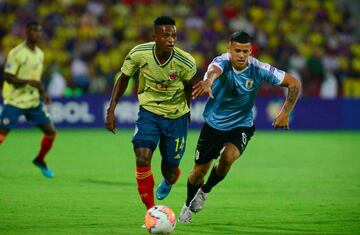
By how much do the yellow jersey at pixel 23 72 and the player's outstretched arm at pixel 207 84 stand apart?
5711mm

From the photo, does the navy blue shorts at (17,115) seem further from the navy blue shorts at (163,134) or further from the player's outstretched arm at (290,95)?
the player's outstretched arm at (290,95)

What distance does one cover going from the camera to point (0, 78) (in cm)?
2506

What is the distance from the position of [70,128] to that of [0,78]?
2.67 metres

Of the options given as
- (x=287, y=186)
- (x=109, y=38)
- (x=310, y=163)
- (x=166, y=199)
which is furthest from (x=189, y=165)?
(x=109, y=38)

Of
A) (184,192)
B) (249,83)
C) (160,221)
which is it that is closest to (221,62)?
(249,83)

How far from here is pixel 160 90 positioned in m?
9.40

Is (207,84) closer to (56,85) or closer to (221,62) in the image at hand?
(221,62)

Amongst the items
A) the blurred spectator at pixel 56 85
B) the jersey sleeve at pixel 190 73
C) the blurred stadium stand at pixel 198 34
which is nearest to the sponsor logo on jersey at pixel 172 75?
the jersey sleeve at pixel 190 73

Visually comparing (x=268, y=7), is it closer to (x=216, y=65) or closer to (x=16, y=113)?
(x=16, y=113)

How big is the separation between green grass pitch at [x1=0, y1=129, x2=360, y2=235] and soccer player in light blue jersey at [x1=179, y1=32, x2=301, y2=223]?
47cm

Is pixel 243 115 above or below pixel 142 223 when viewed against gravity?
above

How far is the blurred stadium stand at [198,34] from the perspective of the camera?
27.1m

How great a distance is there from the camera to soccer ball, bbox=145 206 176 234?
810 cm

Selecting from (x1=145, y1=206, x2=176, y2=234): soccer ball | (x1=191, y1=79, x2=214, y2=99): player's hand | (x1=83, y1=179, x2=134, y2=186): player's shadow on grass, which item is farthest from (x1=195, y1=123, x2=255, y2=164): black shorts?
(x1=83, y1=179, x2=134, y2=186): player's shadow on grass
